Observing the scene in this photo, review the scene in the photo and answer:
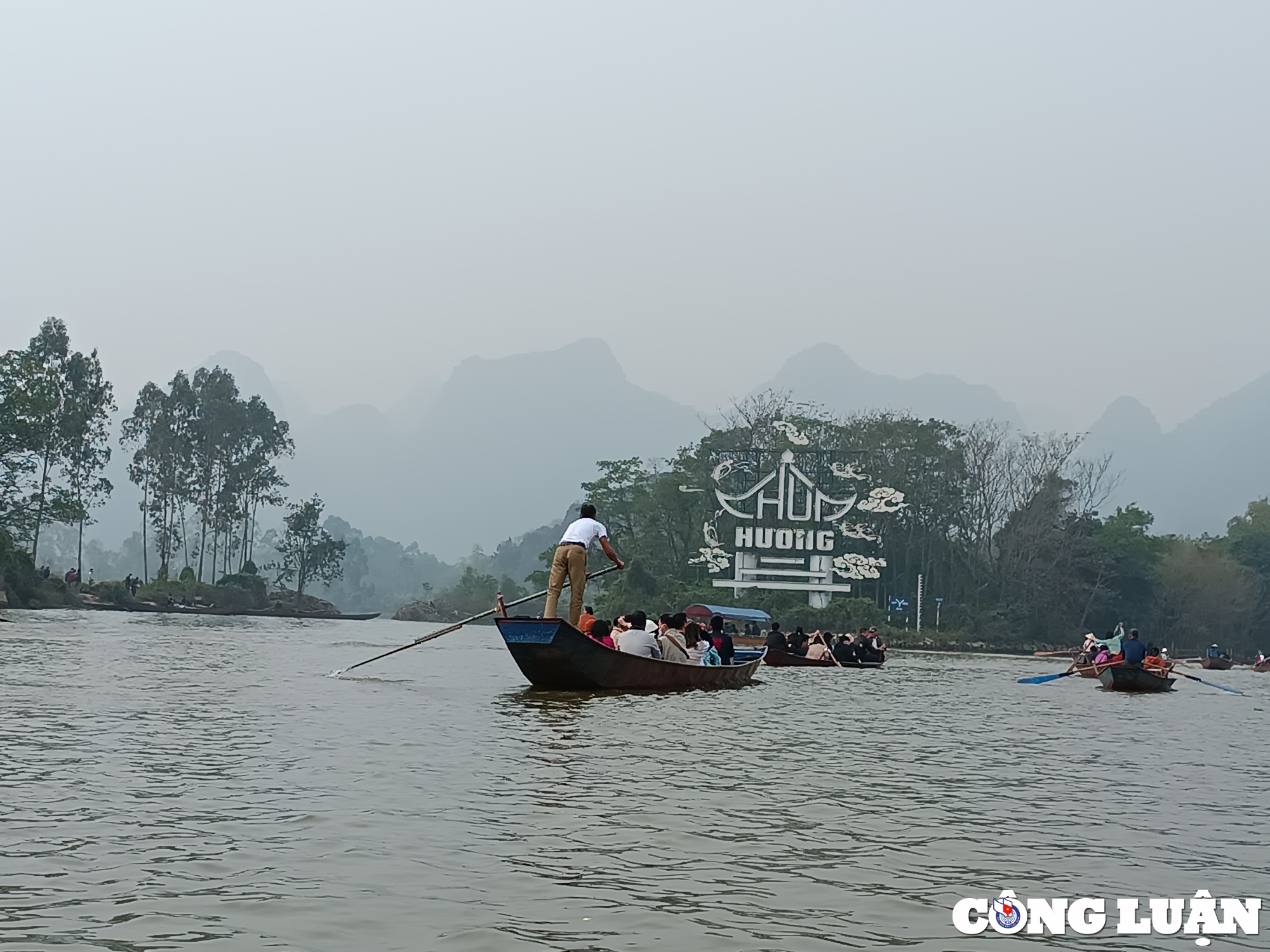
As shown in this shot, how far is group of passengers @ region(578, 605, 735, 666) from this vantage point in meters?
18.5

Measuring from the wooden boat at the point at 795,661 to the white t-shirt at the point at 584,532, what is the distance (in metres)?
14.2

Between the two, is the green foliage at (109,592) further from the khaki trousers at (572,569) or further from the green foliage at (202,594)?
the khaki trousers at (572,569)

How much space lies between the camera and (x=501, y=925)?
521 cm

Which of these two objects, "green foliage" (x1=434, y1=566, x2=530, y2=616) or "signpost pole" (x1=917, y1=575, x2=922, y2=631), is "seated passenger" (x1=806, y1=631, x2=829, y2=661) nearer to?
"signpost pole" (x1=917, y1=575, x2=922, y2=631)

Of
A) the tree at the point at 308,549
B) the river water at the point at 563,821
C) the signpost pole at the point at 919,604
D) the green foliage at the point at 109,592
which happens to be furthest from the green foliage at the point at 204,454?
the river water at the point at 563,821

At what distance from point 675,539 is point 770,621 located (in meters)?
16.1

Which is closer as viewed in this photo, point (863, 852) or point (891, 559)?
point (863, 852)

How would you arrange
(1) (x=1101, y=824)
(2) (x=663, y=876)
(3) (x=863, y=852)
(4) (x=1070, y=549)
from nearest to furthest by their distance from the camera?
(2) (x=663, y=876), (3) (x=863, y=852), (1) (x=1101, y=824), (4) (x=1070, y=549)

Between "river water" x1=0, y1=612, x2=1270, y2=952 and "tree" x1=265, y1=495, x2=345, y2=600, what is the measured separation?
79.2 metres

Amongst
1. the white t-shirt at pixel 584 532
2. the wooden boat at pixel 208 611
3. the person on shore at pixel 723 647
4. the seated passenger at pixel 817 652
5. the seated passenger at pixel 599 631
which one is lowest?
the wooden boat at pixel 208 611

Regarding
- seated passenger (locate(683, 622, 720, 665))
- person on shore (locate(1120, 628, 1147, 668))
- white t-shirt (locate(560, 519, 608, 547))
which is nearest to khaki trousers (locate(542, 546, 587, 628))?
white t-shirt (locate(560, 519, 608, 547))

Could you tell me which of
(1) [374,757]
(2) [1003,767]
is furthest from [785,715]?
(1) [374,757]

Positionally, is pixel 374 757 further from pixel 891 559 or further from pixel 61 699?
pixel 891 559

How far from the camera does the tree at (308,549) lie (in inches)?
3706
